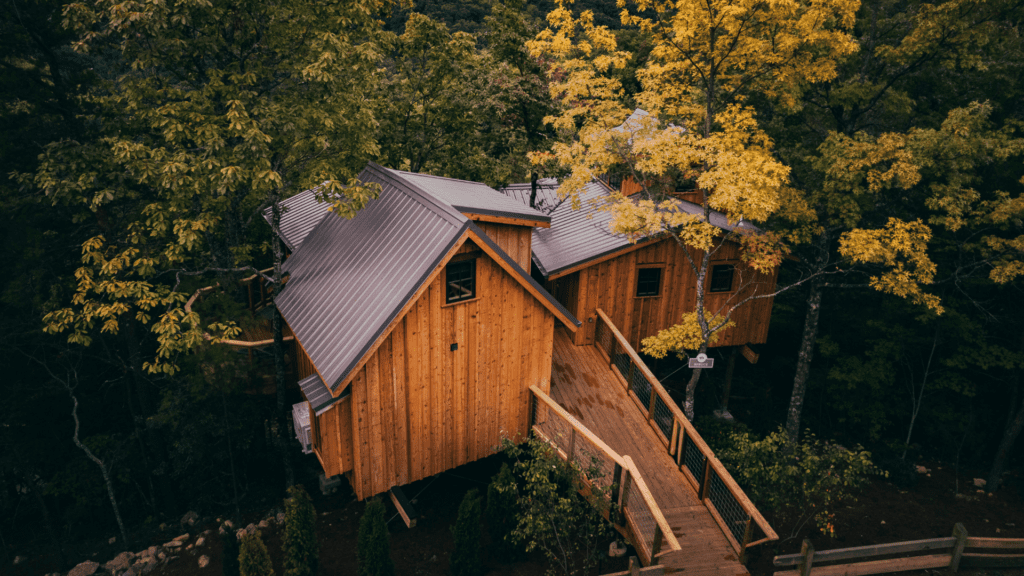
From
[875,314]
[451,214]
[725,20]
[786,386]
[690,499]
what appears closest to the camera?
[451,214]

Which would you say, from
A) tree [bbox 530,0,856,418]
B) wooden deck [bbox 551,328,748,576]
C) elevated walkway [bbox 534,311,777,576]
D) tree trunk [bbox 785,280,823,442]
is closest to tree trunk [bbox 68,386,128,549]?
elevated walkway [bbox 534,311,777,576]

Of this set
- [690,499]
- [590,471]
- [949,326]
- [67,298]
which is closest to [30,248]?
[67,298]

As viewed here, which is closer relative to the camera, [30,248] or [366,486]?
[366,486]

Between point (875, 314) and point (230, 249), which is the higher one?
point (230, 249)

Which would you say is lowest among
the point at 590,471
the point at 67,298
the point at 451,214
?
the point at 590,471

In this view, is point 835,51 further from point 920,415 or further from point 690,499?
point 920,415

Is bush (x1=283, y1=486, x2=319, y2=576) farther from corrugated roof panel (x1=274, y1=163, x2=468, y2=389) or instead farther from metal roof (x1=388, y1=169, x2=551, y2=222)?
metal roof (x1=388, y1=169, x2=551, y2=222)
